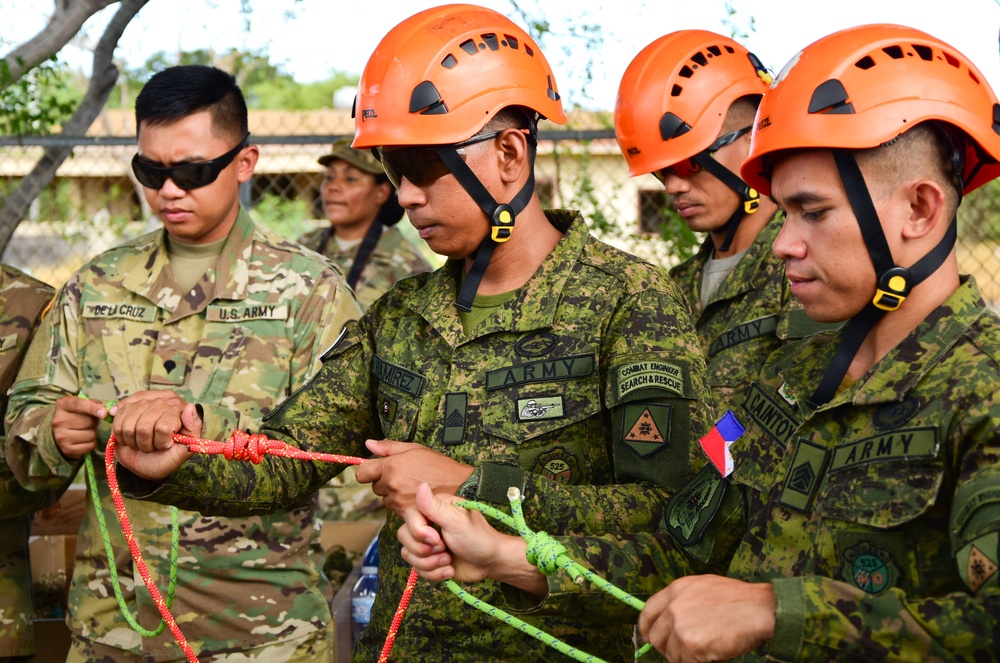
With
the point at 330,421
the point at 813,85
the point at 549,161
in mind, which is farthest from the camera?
the point at 549,161

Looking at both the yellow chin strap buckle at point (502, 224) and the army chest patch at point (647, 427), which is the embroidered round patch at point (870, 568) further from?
the yellow chin strap buckle at point (502, 224)

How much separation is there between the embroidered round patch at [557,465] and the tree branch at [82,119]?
3815mm

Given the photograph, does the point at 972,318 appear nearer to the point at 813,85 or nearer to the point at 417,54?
the point at 813,85

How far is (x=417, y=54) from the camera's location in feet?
9.26

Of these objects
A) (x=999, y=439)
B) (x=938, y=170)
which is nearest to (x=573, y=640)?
(x=999, y=439)

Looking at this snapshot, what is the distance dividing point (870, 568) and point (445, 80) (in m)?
1.62

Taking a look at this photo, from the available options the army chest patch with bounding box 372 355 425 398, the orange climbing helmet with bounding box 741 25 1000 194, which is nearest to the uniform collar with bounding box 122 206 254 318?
the army chest patch with bounding box 372 355 425 398

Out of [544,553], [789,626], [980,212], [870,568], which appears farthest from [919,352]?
[980,212]

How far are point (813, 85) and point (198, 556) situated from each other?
8.24ft

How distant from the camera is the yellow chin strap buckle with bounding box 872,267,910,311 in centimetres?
204

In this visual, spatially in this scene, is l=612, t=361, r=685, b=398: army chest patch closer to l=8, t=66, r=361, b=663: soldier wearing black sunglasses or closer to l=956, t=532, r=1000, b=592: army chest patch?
l=956, t=532, r=1000, b=592: army chest patch

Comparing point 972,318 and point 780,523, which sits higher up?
point 972,318

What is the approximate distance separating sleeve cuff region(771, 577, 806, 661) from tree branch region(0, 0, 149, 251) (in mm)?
4702

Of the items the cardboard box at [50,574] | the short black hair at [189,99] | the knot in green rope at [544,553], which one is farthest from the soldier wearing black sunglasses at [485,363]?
the cardboard box at [50,574]
